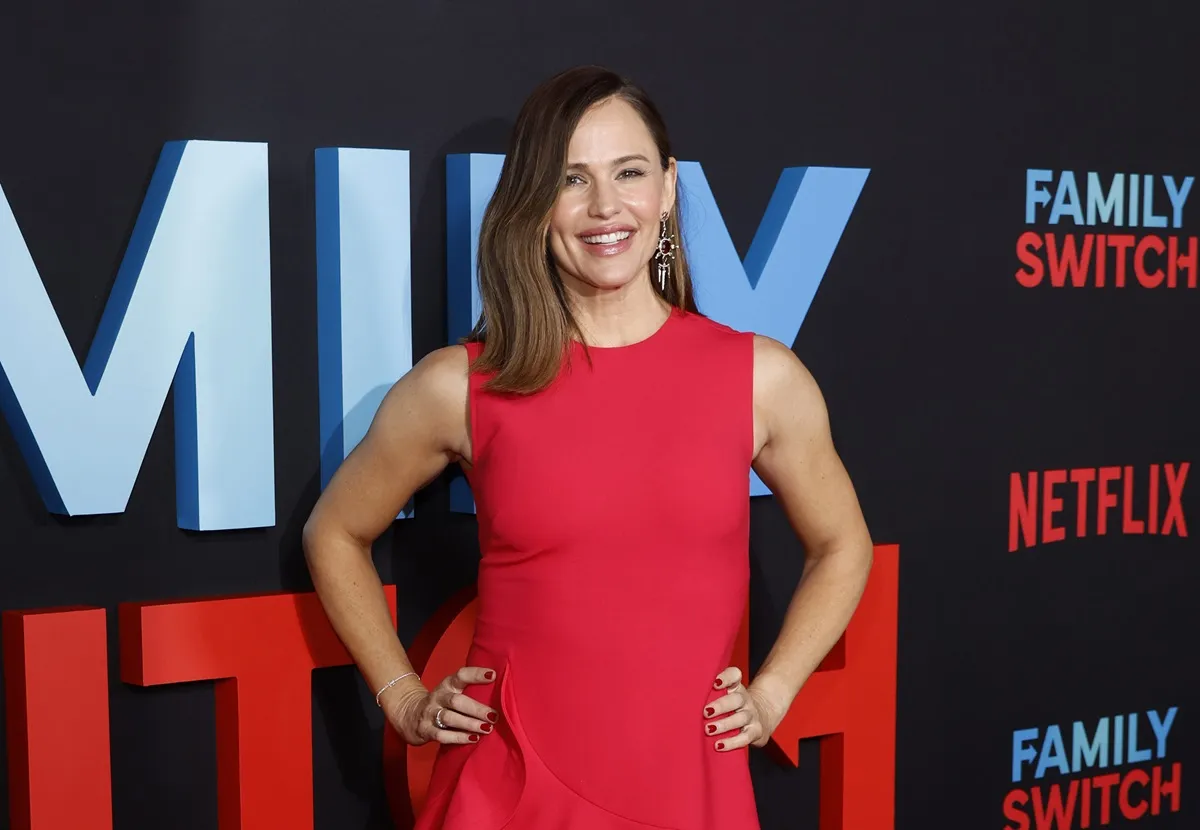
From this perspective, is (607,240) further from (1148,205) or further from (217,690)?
(1148,205)

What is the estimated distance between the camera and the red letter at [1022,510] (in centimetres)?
305

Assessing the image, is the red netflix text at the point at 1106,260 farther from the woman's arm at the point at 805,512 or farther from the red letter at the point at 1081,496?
the woman's arm at the point at 805,512

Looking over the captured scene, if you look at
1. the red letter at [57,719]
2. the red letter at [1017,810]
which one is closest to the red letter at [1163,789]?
the red letter at [1017,810]

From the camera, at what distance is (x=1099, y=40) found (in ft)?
10.2

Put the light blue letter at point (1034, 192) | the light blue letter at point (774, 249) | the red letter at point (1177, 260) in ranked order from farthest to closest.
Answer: the red letter at point (1177, 260) → the light blue letter at point (1034, 192) → the light blue letter at point (774, 249)

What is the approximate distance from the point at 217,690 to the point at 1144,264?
205cm

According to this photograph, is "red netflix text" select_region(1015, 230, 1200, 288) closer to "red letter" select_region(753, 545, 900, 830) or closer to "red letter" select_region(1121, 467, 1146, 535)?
"red letter" select_region(1121, 467, 1146, 535)

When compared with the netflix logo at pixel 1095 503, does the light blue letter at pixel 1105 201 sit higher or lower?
higher

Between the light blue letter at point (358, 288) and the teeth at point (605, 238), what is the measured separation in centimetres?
46

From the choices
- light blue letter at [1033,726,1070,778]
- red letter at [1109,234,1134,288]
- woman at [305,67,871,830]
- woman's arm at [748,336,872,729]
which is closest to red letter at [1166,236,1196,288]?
red letter at [1109,234,1134,288]

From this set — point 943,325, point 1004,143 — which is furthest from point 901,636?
point 1004,143

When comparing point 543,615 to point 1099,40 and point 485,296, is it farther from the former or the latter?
point 1099,40

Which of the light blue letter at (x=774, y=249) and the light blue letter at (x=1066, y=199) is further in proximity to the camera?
the light blue letter at (x=1066, y=199)

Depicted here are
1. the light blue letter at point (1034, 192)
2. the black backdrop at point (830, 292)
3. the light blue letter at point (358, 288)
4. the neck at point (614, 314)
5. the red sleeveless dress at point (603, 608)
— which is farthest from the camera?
the light blue letter at point (1034, 192)
